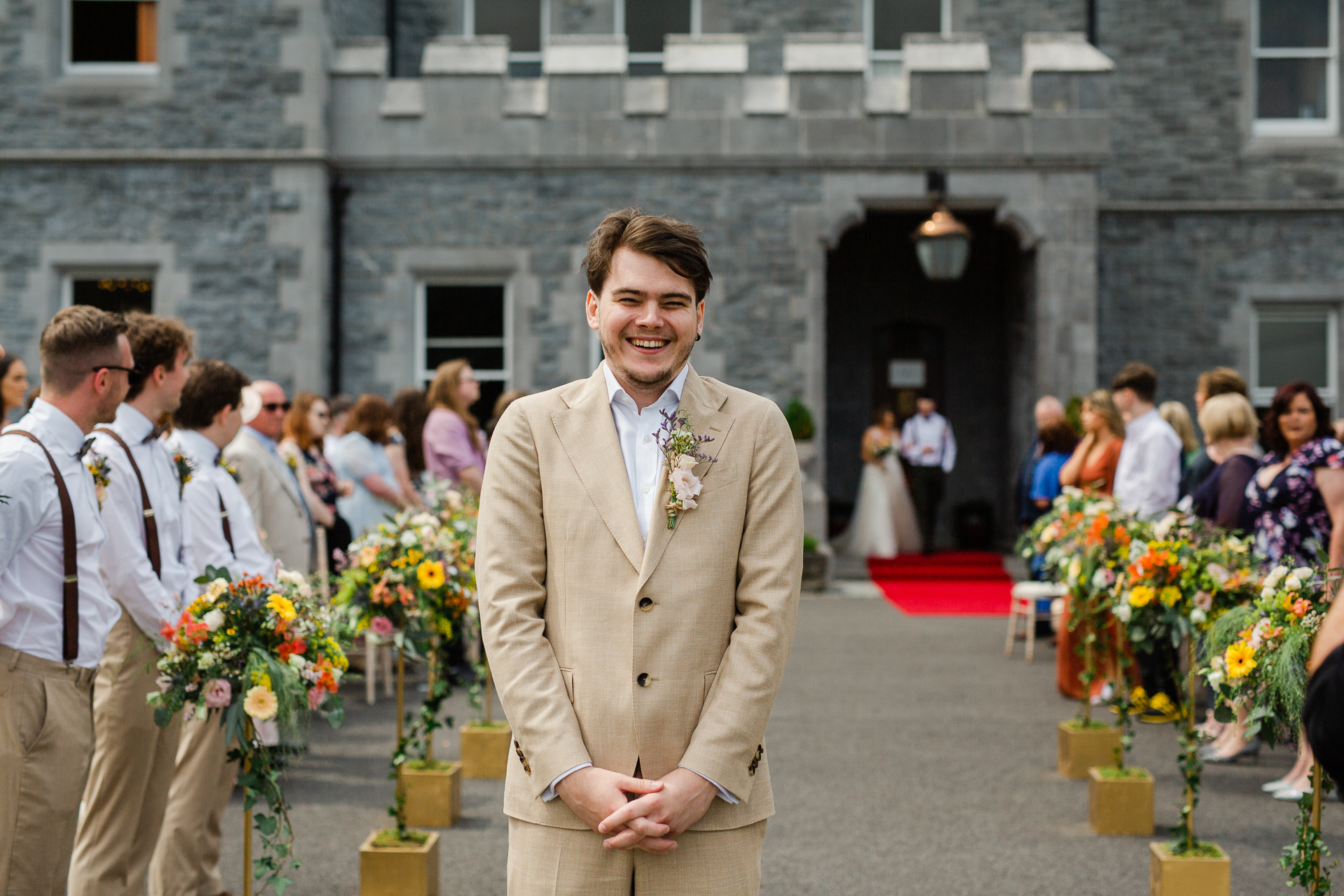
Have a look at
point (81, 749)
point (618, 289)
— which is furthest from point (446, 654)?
point (618, 289)

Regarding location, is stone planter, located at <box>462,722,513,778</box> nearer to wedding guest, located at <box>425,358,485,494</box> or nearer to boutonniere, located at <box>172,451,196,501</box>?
wedding guest, located at <box>425,358,485,494</box>

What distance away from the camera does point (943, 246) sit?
11625 mm

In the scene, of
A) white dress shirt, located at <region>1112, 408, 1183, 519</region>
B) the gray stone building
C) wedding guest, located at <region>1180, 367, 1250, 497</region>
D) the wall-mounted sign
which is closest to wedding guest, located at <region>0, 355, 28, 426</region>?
the gray stone building

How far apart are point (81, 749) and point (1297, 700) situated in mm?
3221

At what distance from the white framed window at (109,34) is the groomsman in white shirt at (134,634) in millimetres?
10008

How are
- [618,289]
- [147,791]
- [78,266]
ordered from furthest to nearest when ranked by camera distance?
[78,266] → [147,791] → [618,289]

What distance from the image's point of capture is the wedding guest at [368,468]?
8.34 m

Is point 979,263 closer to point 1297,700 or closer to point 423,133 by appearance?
point 423,133

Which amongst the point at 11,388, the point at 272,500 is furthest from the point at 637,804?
the point at 11,388

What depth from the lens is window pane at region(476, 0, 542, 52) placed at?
14.6 meters

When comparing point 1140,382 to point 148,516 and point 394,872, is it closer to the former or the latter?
point 394,872

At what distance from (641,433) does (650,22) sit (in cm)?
1288

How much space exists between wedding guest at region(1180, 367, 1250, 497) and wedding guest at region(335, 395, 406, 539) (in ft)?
16.7

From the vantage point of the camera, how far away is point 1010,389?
14.0 m
